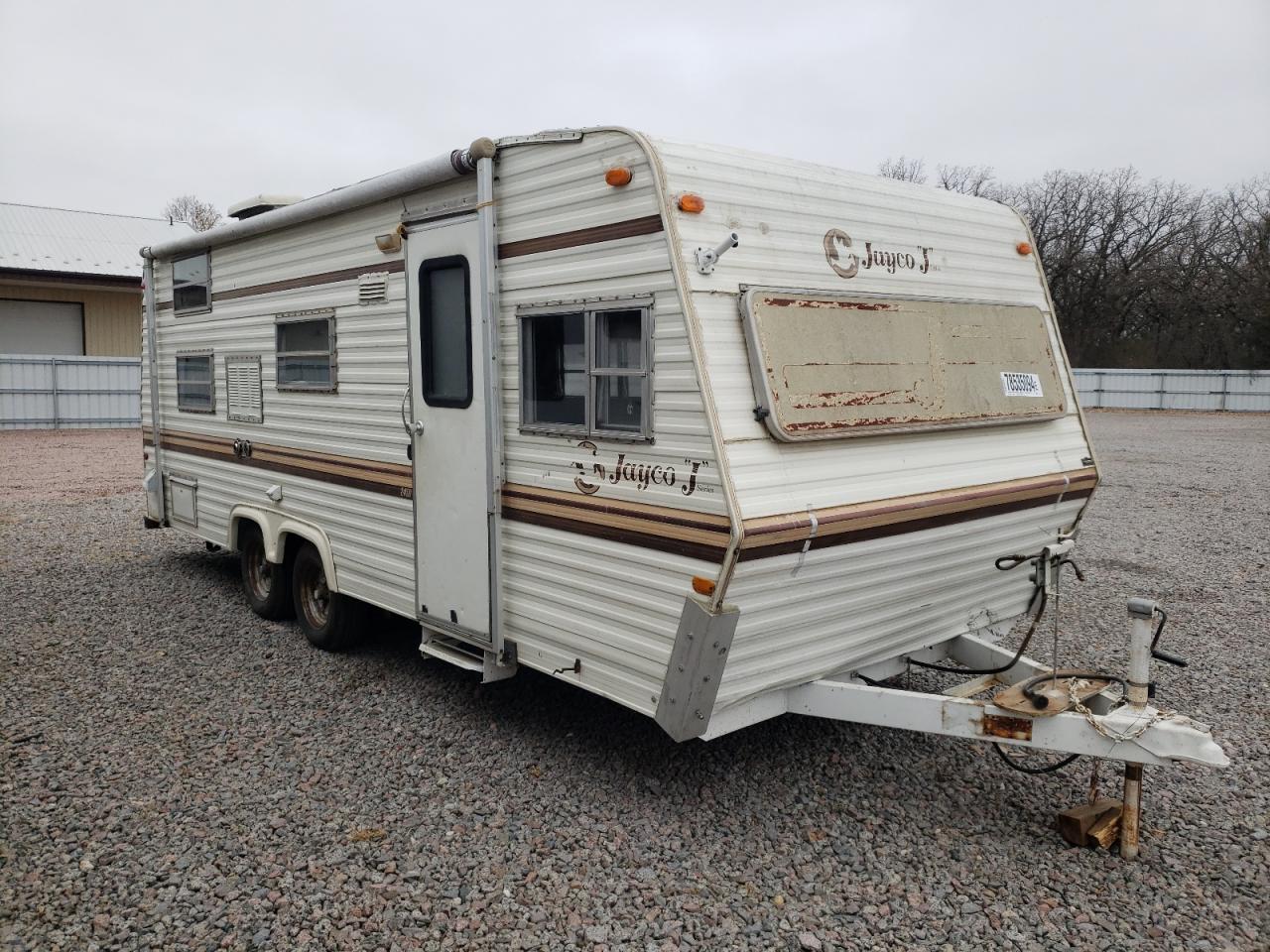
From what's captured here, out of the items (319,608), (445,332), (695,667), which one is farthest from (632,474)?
(319,608)

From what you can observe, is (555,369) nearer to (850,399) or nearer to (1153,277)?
(850,399)

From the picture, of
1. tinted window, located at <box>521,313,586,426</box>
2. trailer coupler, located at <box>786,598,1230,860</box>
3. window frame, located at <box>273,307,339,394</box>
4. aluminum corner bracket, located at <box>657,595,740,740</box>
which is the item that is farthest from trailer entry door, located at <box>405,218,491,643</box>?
trailer coupler, located at <box>786,598,1230,860</box>

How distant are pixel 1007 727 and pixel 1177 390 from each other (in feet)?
106

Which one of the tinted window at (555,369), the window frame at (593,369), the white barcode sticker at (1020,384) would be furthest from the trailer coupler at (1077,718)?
the tinted window at (555,369)

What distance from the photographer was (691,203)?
3.70m

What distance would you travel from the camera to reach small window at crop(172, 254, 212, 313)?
7023 mm

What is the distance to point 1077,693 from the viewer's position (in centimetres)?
386

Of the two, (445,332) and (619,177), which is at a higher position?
(619,177)

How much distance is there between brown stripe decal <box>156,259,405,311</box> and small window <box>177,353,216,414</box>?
0.51m

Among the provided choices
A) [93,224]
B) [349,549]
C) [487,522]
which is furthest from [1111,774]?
[93,224]

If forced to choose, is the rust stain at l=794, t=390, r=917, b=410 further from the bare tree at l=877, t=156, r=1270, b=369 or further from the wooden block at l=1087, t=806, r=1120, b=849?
the bare tree at l=877, t=156, r=1270, b=369

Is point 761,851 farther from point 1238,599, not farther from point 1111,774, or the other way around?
point 1238,599

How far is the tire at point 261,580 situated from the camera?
6617 mm

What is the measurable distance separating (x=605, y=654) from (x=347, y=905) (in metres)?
1.31
